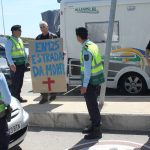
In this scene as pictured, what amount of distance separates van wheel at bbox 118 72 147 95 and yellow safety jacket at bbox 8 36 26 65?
2.86 m

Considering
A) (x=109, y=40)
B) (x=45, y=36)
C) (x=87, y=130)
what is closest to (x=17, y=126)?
(x=87, y=130)

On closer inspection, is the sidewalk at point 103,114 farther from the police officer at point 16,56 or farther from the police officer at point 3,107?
the police officer at point 3,107

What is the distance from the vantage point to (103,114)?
755 cm

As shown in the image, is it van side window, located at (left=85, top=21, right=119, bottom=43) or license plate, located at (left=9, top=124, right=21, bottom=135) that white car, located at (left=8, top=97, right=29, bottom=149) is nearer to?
license plate, located at (left=9, top=124, right=21, bottom=135)

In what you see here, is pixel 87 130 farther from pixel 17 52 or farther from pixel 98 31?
pixel 98 31

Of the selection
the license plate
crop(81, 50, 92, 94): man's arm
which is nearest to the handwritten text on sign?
crop(81, 50, 92, 94): man's arm

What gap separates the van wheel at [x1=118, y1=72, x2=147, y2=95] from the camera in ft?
34.8

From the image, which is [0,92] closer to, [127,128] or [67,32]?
[127,128]

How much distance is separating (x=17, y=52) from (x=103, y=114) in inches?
99.0

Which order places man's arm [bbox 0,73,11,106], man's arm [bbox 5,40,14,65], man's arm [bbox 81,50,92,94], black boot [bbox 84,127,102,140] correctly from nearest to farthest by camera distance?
man's arm [bbox 0,73,11,106] < man's arm [bbox 81,50,92,94] < black boot [bbox 84,127,102,140] < man's arm [bbox 5,40,14,65]

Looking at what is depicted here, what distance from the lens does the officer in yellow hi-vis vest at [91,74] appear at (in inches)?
261

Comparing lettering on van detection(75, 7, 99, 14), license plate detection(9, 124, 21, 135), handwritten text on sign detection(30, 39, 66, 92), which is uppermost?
lettering on van detection(75, 7, 99, 14)

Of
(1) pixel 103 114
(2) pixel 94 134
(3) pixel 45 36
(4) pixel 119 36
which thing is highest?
(3) pixel 45 36

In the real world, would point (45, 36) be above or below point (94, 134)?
above
